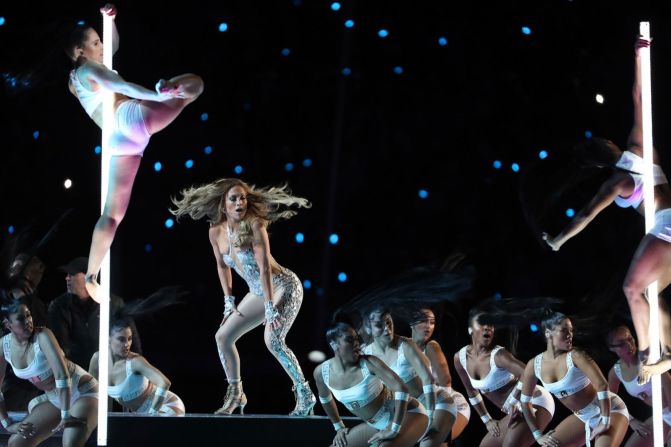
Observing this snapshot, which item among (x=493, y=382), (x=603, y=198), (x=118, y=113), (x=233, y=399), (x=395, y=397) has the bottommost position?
(x=493, y=382)

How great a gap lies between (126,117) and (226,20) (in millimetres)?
1314

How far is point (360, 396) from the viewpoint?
5684 mm

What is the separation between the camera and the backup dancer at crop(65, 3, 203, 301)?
218 inches

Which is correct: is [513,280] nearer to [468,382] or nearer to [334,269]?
[468,382]

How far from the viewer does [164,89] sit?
18.1ft

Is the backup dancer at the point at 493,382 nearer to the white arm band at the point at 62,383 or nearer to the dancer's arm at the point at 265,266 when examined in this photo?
the dancer's arm at the point at 265,266

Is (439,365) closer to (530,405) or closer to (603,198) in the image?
(530,405)

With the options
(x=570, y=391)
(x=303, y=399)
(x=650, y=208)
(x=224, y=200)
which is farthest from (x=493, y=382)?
(x=224, y=200)

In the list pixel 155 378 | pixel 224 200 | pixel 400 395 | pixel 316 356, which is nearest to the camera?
pixel 400 395

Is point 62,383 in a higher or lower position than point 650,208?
lower

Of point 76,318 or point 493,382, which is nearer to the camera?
point 76,318

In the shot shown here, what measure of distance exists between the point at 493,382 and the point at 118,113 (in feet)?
9.14

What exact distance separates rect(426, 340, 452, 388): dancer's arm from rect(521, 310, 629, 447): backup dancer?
1.52ft

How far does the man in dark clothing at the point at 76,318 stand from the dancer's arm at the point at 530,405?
8.29ft
